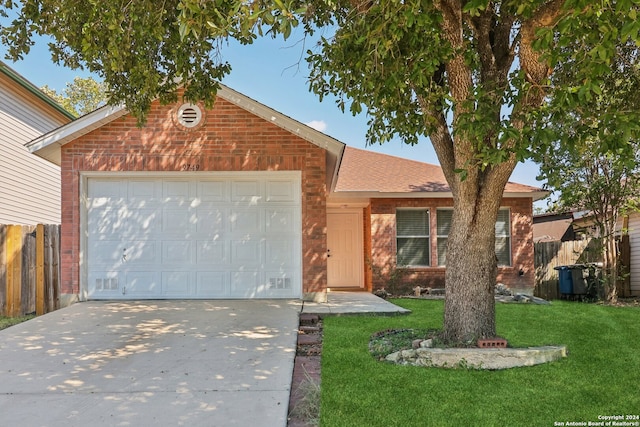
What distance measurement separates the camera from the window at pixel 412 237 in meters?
12.9

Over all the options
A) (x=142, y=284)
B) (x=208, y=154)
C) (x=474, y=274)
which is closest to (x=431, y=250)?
(x=208, y=154)

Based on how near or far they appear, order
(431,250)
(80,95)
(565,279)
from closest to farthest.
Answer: (565,279) < (431,250) < (80,95)

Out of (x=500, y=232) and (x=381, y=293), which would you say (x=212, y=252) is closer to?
(x=381, y=293)

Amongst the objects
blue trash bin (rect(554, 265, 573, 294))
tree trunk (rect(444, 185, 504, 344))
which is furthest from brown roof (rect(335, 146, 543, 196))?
tree trunk (rect(444, 185, 504, 344))

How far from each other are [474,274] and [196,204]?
602cm

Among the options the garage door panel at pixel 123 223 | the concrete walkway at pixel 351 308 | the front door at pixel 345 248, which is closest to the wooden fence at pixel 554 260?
the front door at pixel 345 248

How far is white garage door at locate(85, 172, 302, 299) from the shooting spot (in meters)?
9.49

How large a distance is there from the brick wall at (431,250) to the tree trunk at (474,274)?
6782mm

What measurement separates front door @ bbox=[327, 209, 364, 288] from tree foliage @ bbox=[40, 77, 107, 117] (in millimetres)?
24232

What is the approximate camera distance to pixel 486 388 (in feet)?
14.6

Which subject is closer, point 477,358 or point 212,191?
point 477,358

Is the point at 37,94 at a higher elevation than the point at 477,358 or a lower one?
higher

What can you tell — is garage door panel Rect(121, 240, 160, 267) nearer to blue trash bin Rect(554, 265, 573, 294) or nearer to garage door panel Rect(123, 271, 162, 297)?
garage door panel Rect(123, 271, 162, 297)

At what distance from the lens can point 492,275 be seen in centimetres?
585
